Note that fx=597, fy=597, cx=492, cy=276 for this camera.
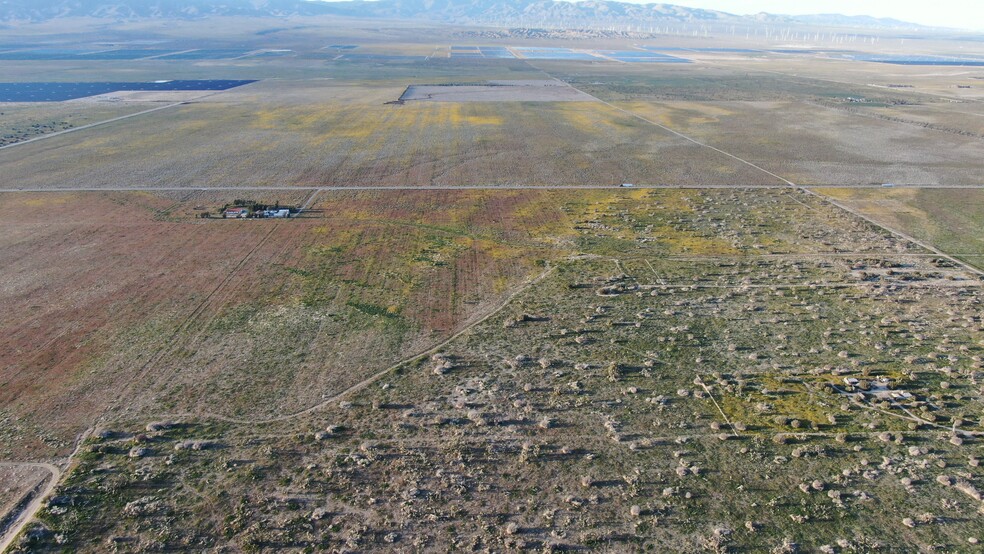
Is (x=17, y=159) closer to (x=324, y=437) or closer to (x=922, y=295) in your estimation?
(x=324, y=437)

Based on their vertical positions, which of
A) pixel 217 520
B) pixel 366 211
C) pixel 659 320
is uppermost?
pixel 366 211

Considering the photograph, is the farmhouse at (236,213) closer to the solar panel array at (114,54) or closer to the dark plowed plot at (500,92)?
the dark plowed plot at (500,92)

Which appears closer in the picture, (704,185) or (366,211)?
(366,211)

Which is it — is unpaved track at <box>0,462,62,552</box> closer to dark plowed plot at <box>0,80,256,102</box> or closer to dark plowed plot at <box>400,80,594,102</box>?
dark plowed plot at <box>400,80,594,102</box>

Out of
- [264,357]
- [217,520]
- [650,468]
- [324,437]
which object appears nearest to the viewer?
[217,520]

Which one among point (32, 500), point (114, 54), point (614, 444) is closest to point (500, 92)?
point (614, 444)

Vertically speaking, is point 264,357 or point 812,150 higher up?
point 812,150

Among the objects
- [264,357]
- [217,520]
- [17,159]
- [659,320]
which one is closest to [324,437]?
[217,520]

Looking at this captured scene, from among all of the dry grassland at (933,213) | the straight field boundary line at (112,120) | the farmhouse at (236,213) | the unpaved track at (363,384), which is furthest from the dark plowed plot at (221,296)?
the dry grassland at (933,213)

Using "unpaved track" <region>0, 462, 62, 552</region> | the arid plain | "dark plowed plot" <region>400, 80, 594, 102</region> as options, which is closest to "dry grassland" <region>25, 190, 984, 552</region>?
the arid plain

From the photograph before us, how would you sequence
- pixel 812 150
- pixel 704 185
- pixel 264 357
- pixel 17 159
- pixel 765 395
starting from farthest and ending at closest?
1. pixel 812 150
2. pixel 17 159
3. pixel 704 185
4. pixel 264 357
5. pixel 765 395
